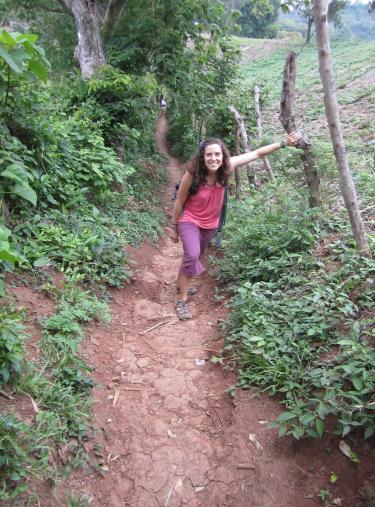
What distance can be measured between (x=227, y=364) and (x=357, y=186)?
12.0 ft

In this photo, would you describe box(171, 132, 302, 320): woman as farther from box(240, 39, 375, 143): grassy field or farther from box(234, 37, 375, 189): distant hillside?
box(240, 39, 375, 143): grassy field

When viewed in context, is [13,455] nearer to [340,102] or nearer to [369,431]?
[369,431]

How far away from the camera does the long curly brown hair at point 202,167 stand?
4121 mm

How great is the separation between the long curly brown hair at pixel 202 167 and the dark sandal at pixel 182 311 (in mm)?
1348

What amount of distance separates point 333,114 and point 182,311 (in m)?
2.63

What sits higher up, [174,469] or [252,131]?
[252,131]

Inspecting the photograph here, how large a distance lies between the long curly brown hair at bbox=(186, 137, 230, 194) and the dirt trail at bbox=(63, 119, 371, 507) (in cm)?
160

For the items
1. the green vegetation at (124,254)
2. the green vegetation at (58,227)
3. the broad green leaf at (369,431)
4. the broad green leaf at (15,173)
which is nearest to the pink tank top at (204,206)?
the green vegetation at (124,254)

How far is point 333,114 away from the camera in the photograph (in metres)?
3.48

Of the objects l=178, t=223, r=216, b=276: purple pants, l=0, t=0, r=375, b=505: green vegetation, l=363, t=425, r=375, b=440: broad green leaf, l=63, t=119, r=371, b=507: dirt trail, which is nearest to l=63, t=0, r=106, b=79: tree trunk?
l=0, t=0, r=375, b=505: green vegetation

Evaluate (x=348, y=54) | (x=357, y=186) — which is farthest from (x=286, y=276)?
(x=348, y=54)

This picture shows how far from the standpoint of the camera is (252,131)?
12.3 m

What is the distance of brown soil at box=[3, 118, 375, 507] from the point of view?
2.34 m

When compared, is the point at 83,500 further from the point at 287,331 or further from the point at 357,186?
the point at 357,186
